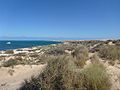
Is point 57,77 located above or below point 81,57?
above

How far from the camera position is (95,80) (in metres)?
6.82

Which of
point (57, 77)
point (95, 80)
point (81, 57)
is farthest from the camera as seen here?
point (81, 57)

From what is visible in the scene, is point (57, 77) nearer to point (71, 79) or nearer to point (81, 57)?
point (71, 79)

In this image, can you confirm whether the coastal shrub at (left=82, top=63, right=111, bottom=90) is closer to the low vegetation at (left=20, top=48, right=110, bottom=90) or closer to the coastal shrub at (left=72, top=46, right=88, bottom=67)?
the low vegetation at (left=20, top=48, right=110, bottom=90)

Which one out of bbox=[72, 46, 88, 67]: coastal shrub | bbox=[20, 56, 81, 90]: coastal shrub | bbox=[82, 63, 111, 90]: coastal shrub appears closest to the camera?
bbox=[82, 63, 111, 90]: coastal shrub

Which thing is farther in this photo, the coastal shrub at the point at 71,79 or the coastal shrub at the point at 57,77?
the coastal shrub at the point at 57,77

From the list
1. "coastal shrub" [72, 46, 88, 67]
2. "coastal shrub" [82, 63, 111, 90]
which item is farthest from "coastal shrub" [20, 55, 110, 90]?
"coastal shrub" [72, 46, 88, 67]

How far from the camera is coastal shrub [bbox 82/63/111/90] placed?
6816 millimetres

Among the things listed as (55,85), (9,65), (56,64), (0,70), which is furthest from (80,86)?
(9,65)

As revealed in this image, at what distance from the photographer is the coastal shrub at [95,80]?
6816mm

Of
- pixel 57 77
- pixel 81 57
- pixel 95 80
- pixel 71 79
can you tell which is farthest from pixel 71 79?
pixel 81 57

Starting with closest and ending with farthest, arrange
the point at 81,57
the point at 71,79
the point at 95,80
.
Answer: the point at 95,80
the point at 71,79
the point at 81,57

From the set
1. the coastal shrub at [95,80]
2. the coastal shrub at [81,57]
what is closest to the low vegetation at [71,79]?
the coastal shrub at [95,80]

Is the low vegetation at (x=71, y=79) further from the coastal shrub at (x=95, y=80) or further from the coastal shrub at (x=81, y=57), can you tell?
the coastal shrub at (x=81, y=57)
